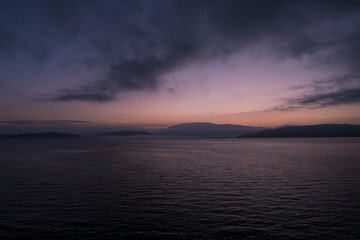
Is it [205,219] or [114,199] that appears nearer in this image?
[205,219]

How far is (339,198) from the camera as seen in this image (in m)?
29.2

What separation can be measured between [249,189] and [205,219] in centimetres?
1471

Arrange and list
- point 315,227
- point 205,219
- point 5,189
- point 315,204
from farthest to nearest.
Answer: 1. point 5,189
2. point 315,204
3. point 205,219
4. point 315,227

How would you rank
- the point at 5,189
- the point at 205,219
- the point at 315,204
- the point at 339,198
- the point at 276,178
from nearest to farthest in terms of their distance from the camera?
the point at 205,219, the point at 315,204, the point at 339,198, the point at 5,189, the point at 276,178

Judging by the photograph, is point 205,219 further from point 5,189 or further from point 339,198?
point 5,189

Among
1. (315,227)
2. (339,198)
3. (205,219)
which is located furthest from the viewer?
(339,198)

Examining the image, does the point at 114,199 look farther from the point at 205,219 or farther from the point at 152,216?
the point at 205,219

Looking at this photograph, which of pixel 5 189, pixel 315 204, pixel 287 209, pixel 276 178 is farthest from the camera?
→ pixel 276 178

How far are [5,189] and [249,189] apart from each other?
34875 millimetres

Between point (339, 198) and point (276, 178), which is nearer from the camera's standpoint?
point (339, 198)

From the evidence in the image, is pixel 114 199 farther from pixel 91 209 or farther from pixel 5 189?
pixel 5 189

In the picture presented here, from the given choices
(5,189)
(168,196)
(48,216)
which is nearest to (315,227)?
(168,196)

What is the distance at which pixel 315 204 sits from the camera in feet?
87.8

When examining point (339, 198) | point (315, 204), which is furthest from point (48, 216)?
point (339, 198)
